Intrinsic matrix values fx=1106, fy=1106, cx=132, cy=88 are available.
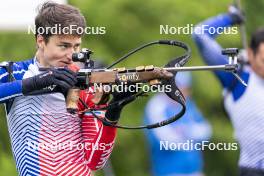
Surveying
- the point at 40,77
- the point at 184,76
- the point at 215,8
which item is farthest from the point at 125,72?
the point at 215,8

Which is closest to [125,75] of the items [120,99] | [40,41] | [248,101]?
[120,99]

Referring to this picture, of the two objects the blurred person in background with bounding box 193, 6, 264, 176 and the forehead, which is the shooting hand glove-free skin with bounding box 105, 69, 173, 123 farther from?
the blurred person in background with bounding box 193, 6, 264, 176

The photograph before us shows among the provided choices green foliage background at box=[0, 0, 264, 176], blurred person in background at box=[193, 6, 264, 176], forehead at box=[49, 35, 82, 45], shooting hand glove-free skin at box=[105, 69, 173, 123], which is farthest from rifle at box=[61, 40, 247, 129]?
green foliage background at box=[0, 0, 264, 176]

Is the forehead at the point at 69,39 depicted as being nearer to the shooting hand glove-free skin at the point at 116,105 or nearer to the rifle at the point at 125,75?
the rifle at the point at 125,75

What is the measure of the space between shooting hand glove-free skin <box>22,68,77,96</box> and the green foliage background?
5.22 metres

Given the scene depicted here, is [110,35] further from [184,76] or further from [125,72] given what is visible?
[125,72]

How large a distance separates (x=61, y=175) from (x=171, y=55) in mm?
5941

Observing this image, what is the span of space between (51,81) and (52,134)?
1.42 feet

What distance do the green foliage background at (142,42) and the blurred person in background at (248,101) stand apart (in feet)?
9.69

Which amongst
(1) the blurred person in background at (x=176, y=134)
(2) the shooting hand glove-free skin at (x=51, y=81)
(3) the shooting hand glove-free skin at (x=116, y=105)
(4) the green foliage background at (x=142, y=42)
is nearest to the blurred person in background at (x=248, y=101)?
(1) the blurred person in background at (x=176, y=134)

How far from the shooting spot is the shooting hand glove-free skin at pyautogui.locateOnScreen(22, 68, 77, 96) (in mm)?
6250

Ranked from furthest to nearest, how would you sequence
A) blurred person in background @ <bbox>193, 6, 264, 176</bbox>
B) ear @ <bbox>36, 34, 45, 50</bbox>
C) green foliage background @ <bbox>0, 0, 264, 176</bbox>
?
green foliage background @ <bbox>0, 0, 264, 176</bbox> → blurred person in background @ <bbox>193, 6, 264, 176</bbox> → ear @ <bbox>36, 34, 45, 50</bbox>

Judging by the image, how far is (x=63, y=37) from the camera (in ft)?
21.5

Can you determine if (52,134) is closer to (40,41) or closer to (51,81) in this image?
(51,81)
